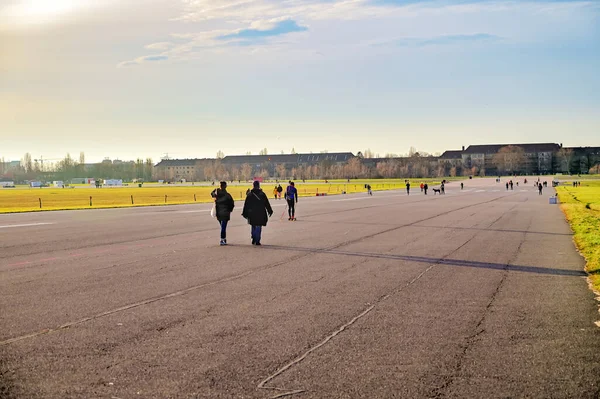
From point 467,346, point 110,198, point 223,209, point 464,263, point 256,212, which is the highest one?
point 223,209

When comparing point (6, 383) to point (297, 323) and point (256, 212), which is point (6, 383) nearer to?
point (297, 323)

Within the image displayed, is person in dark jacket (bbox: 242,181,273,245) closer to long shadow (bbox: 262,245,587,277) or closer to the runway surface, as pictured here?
the runway surface

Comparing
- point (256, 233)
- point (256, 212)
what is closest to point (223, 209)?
point (256, 212)

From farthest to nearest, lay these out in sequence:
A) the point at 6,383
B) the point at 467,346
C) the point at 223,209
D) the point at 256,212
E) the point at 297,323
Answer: the point at 223,209 → the point at 256,212 → the point at 297,323 → the point at 467,346 → the point at 6,383

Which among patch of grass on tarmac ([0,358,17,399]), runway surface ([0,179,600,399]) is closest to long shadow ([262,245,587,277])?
runway surface ([0,179,600,399])

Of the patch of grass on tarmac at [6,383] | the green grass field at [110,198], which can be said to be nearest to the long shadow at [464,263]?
the patch of grass on tarmac at [6,383]

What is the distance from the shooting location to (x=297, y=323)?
7.78 m

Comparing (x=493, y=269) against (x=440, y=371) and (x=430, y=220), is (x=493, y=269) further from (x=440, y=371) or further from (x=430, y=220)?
(x=430, y=220)

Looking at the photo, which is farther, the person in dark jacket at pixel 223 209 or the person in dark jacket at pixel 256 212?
the person in dark jacket at pixel 223 209

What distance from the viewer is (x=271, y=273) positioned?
Result: 12.1 meters

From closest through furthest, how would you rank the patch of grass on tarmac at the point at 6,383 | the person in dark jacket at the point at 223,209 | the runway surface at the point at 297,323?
1. the patch of grass on tarmac at the point at 6,383
2. the runway surface at the point at 297,323
3. the person in dark jacket at the point at 223,209

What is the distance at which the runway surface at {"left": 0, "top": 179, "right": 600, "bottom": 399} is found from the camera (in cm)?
550

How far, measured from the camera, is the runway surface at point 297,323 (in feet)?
18.0

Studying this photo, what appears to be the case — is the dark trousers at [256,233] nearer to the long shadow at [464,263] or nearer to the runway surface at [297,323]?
the runway surface at [297,323]
